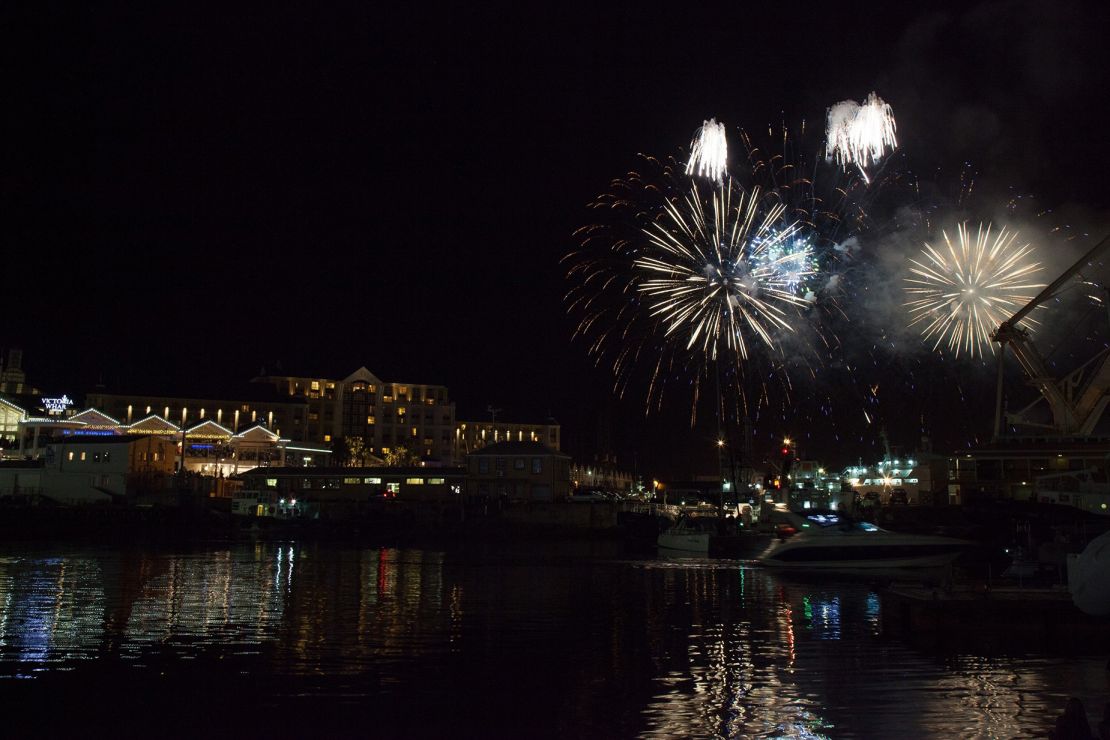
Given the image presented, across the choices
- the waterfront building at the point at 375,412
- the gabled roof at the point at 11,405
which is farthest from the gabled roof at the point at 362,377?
the gabled roof at the point at 11,405

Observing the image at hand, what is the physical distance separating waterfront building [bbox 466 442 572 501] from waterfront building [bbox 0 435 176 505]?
2986 cm

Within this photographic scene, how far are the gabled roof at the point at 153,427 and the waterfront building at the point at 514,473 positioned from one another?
34397 millimetres

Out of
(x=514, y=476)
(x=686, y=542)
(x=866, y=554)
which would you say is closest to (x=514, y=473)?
(x=514, y=476)

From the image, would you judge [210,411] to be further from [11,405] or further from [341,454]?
[11,405]

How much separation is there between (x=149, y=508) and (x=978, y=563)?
62.1m

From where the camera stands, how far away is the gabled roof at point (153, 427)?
317ft

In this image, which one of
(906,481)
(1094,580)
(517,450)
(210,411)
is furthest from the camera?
(210,411)

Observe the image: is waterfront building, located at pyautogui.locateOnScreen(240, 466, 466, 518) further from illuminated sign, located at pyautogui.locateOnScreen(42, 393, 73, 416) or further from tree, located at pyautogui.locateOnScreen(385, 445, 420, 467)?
illuminated sign, located at pyautogui.locateOnScreen(42, 393, 73, 416)

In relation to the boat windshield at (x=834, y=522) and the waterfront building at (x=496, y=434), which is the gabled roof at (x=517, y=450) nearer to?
the waterfront building at (x=496, y=434)

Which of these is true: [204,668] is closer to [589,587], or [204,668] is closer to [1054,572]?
[589,587]

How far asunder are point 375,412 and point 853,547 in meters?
90.7

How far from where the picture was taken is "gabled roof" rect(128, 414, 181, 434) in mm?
96562

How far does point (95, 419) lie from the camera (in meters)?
95.8

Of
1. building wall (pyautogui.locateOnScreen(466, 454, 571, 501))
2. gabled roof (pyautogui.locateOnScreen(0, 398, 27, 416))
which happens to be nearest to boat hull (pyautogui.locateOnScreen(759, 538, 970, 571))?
building wall (pyautogui.locateOnScreen(466, 454, 571, 501))
